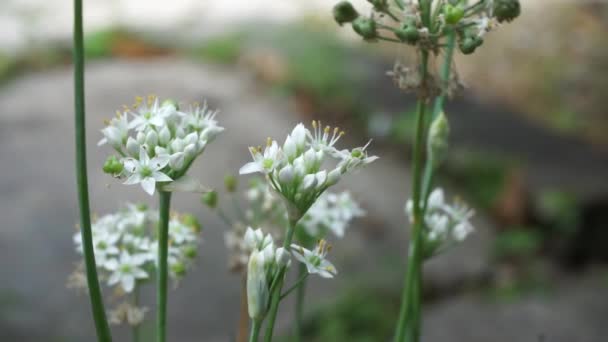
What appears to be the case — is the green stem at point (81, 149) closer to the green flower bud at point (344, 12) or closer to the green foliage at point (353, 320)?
the green flower bud at point (344, 12)

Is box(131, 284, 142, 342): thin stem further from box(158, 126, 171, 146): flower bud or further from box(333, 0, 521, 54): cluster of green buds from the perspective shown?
box(333, 0, 521, 54): cluster of green buds

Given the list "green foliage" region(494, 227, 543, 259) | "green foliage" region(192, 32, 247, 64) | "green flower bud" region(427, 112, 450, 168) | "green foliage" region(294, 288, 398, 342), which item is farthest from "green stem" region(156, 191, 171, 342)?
"green foliage" region(192, 32, 247, 64)

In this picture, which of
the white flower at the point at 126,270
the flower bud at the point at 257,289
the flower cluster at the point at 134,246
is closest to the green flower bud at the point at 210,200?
the flower cluster at the point at 134,246

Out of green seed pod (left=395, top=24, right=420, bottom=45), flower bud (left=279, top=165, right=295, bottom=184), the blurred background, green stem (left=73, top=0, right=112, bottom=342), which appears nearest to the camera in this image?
green stem (left=73, top=0, right=112, bottom=342)

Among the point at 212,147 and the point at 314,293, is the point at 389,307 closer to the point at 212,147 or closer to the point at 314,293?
the point at 314,293

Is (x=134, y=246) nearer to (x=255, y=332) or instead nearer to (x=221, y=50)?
(x=255, y=332)

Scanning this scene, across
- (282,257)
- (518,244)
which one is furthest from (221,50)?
(282,257)
